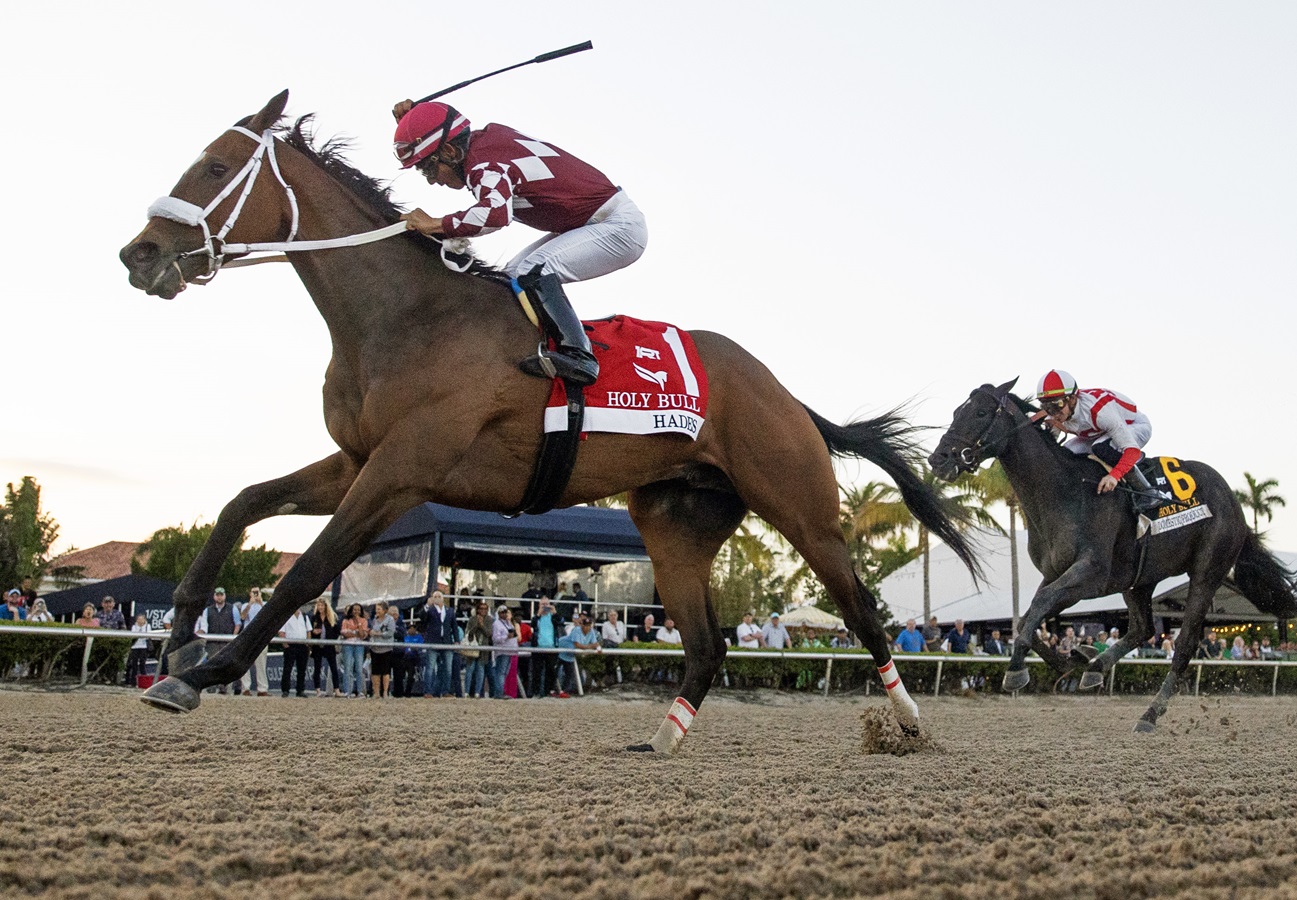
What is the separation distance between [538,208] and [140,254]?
1.92 m

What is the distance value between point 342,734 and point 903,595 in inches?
1773

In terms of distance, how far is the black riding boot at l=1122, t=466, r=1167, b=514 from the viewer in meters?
9.61

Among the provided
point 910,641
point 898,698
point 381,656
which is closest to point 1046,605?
point 898,698

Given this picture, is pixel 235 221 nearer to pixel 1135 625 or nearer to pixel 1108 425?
pixel 1108 425

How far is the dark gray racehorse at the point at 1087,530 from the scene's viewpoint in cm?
927

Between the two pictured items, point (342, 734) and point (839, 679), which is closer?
point (342, 734)

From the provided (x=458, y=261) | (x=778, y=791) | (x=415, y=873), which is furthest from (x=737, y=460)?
(x=415, y=873)

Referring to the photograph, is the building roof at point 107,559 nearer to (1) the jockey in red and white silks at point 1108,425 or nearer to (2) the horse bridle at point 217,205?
(1) the jockey in red and white silks at point 1108,425

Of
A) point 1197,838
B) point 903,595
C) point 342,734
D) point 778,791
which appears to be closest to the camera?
point 1197,838

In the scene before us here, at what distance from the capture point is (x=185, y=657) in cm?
484

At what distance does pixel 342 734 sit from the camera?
22.3ft

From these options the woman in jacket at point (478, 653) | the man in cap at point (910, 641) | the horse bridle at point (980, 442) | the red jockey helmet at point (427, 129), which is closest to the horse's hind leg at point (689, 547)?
the red jockey helmet at point (427, 129)

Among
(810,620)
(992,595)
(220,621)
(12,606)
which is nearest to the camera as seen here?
(220,621)

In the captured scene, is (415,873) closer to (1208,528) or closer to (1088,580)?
(1088,580)
